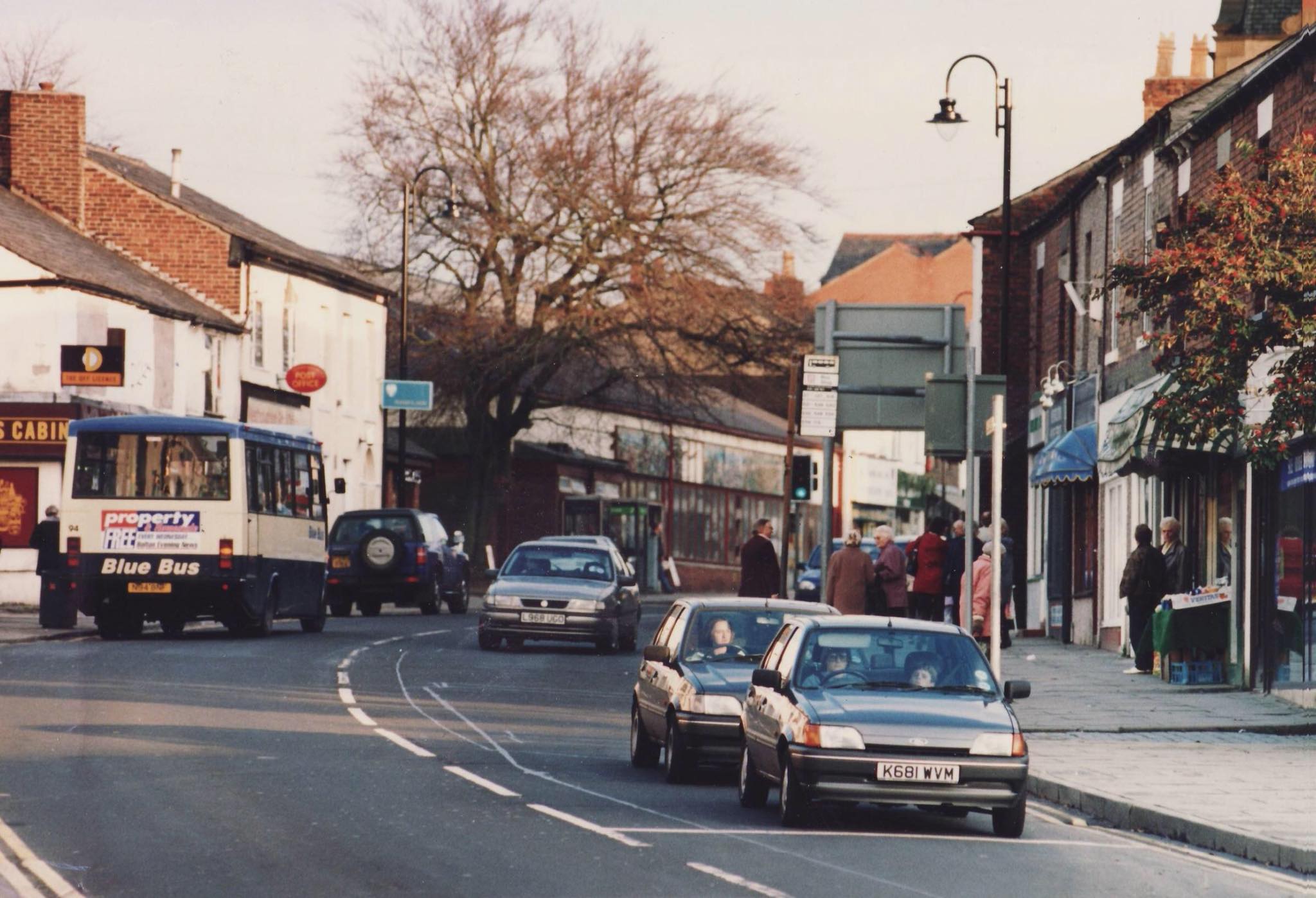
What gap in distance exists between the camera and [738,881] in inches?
421

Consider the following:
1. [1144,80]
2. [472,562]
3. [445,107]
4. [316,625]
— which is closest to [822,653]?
[316,625]

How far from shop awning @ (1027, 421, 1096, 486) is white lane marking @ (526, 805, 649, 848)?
20.4m

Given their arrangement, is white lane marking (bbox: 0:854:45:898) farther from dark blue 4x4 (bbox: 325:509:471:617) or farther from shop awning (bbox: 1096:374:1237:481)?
dark blue 4x4 (bbox: 325:509:471:617)

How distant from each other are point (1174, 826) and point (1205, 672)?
478 inches

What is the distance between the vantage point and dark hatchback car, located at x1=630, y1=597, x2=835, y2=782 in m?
15.5

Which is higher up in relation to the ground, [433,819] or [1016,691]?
[1016,691]

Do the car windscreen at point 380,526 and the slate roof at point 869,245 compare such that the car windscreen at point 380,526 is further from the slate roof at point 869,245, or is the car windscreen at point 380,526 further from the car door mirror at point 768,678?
the slate roof at point 869,245

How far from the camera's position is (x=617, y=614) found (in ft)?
102

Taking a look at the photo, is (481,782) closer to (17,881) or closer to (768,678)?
(768,678)

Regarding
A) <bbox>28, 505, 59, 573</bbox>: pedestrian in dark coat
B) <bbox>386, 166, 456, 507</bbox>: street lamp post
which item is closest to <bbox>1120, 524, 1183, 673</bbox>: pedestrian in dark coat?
<bbox>28, 505, 59, 573</bbox>: pedestrian in dark coat

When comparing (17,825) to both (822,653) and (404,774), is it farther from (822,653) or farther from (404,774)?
(822,653)

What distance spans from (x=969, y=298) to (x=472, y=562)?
44208 mm

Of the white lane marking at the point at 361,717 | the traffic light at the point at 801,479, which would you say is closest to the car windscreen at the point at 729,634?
the white lane marking at the point at 361,717

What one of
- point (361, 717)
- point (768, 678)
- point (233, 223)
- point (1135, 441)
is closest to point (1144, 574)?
point (1135, 441)
